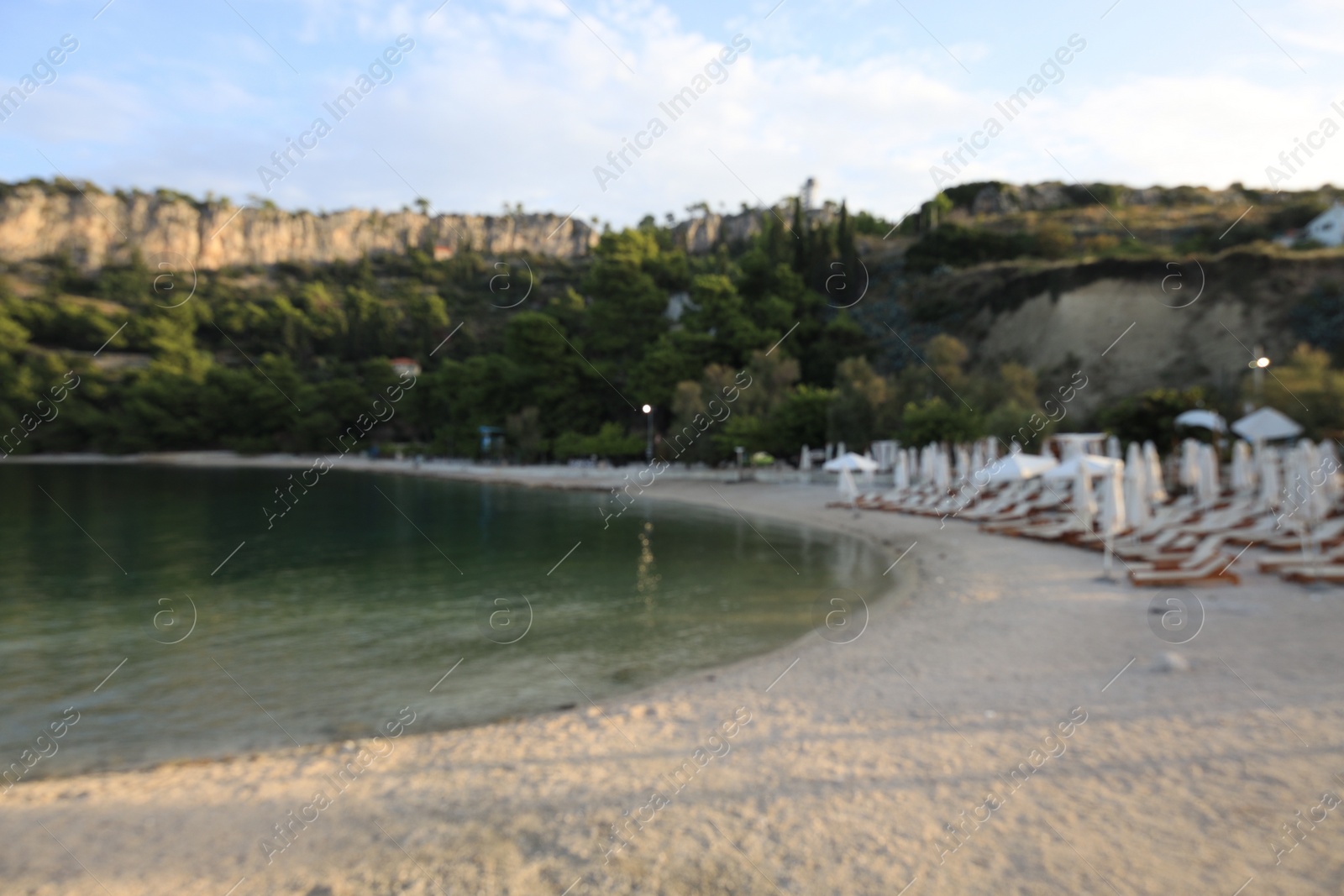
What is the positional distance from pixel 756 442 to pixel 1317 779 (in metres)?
35.9

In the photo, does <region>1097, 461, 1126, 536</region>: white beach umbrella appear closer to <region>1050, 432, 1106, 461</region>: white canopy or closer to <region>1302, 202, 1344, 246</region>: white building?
<region>1050, 432, 1106, 461</region>: white canopy

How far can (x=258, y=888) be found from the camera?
435cm

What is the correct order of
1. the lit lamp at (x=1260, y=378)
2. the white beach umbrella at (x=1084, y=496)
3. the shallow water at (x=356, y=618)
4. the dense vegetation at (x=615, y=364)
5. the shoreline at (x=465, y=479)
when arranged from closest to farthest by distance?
the shoreline at (x=465, y=479) < the shallow water at (x=356, y=618) < the white beach umbrella at (x=1084, y=496) < the lit lamp at (x=1260, y=378) < the dense vegetation at (x=615, y=364)

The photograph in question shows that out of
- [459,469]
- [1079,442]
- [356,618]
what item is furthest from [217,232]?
[1079,442]

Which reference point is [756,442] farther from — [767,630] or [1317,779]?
[1317,779]

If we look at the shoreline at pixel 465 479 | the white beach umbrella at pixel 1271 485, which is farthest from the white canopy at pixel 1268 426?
→ the shoreline at pixel 465 479

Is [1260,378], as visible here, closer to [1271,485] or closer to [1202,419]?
[1202,419]

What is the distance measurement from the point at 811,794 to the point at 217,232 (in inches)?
6860

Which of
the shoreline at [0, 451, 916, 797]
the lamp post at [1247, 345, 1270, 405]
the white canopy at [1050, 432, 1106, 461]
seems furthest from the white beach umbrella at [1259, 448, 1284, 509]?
the lamp post at [1247, 345, 1270, 405]

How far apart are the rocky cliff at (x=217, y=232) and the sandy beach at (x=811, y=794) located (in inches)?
5655

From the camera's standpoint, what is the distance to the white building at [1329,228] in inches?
2028

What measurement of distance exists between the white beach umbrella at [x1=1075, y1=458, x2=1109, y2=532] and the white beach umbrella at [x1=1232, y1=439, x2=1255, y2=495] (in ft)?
17.6

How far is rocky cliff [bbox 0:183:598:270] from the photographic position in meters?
137

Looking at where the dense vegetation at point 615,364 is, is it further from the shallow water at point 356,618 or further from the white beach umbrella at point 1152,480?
the shallow water at point 356,618
